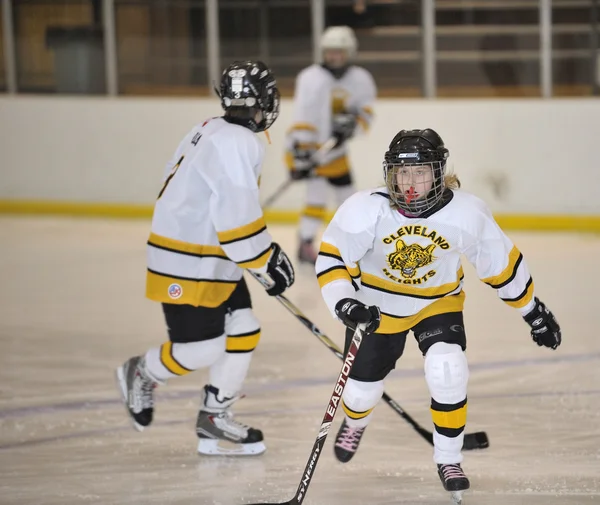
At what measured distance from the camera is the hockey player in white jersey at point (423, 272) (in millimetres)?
3008

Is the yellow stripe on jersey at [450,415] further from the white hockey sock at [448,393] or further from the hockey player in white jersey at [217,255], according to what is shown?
the hockey player in white jersey at [217,255]

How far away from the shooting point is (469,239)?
3.02 meters

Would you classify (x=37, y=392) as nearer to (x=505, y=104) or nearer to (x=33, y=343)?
(x=33, y=343)

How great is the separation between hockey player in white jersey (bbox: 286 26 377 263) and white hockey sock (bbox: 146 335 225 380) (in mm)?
2880

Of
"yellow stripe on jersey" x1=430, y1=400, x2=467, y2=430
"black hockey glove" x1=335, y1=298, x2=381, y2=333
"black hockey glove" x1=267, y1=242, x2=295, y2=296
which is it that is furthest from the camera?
"black hockey glove" x1=267, y1=242, x2=295, y2=296

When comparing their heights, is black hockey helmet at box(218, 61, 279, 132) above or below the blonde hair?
above

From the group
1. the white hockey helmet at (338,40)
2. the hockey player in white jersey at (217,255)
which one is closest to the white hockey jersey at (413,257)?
the hockey player in white jersey at (217,255)

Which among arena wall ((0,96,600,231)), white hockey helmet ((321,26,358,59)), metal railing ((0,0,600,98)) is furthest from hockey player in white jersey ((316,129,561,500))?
metal railing ((0,0,600,98))

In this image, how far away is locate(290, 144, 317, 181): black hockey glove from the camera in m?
6.48

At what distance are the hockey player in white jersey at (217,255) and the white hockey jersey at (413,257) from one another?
0.33 metres

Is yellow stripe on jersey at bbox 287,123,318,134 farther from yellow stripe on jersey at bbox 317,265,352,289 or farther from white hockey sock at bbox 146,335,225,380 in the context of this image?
yellow stripe on jersey at bbox 317,265,352,289

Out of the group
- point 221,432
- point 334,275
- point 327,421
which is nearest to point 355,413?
point 327,421

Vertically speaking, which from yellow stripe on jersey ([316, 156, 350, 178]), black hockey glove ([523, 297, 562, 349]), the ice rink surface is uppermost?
yellow stripe on jersey ([316, 156, 350, 178])

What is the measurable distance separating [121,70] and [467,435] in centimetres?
547
